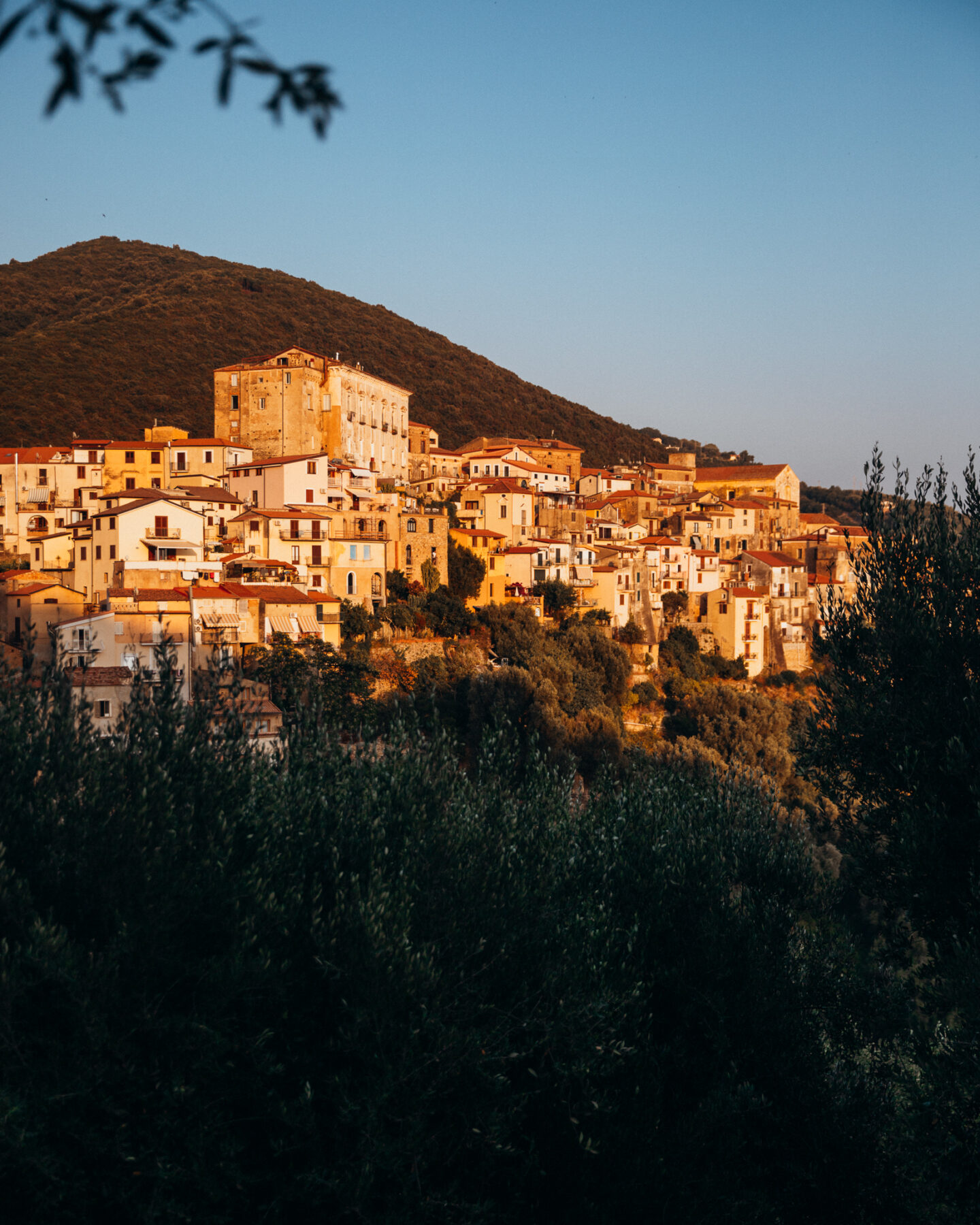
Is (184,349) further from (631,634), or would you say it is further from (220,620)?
(220,620)

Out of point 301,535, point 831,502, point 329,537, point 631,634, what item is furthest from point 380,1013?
point 831,502

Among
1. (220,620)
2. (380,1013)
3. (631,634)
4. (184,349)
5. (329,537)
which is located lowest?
(631,634)

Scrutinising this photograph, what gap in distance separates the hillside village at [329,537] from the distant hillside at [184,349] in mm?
18121

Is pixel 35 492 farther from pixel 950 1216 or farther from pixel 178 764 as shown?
pixel 950 1216

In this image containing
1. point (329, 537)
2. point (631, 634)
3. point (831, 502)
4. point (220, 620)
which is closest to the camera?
point (220, 620)

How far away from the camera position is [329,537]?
4291 centimetres

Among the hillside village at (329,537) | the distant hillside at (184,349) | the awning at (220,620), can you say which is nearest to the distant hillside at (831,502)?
the distant hillside at (184,349)

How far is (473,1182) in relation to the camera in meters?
7.07

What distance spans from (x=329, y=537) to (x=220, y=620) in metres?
10.1

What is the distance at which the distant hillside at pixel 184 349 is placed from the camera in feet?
244

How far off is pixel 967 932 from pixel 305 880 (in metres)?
4.96

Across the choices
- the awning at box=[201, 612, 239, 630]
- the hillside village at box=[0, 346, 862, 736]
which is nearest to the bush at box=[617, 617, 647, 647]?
the hillside village at box=[0, 346, 862, 736]

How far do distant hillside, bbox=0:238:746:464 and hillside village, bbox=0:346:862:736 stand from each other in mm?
18121

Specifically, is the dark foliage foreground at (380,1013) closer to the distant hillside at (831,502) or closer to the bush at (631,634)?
the bush at (631,634)
